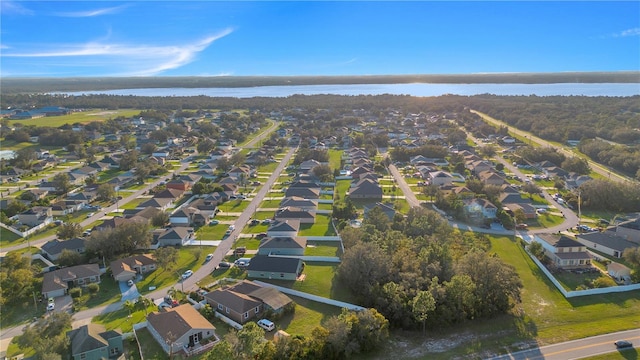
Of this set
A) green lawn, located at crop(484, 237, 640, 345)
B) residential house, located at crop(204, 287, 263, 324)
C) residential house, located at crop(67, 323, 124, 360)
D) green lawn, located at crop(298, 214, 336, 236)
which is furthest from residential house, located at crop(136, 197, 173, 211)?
green lawn, located at crop(484, 237, 640, 345)

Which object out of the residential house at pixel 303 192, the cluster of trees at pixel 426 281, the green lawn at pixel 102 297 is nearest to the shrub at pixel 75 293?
the green lawn at pixel 102 297

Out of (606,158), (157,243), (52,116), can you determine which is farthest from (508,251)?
(52,116)

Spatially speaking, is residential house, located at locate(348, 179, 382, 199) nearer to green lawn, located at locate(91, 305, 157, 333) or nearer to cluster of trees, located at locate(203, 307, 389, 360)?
cluster of trees, located at locate(203, 307, 389, 360)

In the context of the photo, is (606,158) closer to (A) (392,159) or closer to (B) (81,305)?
(A) (392,159)

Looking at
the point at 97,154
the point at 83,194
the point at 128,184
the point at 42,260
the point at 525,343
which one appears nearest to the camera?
the point at 525,343

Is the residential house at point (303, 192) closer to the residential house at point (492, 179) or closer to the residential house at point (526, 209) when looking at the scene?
the residential house at point (526, 209)
